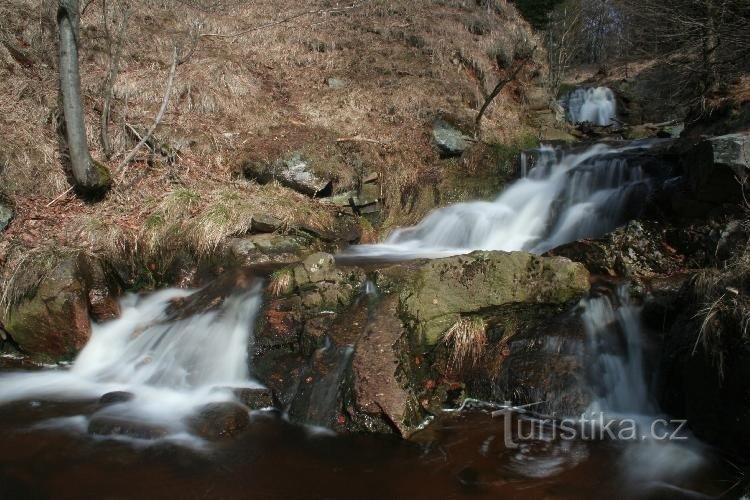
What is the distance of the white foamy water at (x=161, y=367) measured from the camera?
16.8 feet

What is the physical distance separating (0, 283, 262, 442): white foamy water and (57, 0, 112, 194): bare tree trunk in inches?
99.3

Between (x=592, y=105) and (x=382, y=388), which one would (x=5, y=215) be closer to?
(x=382, y=388)

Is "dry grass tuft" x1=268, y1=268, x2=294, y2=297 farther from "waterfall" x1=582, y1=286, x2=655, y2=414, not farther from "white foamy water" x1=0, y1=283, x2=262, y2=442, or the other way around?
"waterfall" x1=582, y1=286, x2=655, y2=414

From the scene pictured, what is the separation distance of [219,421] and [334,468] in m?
1.24

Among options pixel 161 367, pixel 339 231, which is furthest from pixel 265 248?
pixel 161 367

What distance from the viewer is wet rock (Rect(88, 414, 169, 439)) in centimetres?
445

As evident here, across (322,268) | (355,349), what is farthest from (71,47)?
(355,349)

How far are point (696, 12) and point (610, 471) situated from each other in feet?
42.5

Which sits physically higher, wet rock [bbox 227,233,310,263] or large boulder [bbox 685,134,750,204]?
large boulder [bbox 685,134,750,204]

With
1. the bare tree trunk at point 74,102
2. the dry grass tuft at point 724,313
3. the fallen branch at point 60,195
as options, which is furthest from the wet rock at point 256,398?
the fallen branch at point 60,195

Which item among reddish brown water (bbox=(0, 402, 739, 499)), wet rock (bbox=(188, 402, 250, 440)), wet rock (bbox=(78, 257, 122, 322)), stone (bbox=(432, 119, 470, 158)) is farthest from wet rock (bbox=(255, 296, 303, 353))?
stone (bbox=(432, 119, 470, 158))

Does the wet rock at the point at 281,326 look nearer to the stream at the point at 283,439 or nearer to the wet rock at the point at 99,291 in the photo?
the stream at the point at 283,439

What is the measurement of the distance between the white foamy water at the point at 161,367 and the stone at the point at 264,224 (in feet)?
6.41

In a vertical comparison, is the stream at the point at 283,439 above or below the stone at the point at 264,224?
below
